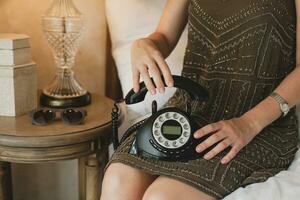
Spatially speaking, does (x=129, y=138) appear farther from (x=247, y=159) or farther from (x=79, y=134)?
(x=247, y=159)

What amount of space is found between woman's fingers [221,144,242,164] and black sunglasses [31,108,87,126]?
0.43 meters

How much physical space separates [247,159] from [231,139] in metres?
0.06

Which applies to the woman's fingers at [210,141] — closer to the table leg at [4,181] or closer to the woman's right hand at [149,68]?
the woman's right hand at [149,68]

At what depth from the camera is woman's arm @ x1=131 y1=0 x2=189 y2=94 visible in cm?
98

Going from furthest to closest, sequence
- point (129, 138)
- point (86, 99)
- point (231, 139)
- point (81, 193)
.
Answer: point (81, 193)
point (86, 99)
point (129, 138)
point (231, 139)

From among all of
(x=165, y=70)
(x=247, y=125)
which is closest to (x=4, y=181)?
(x=165, y=70)

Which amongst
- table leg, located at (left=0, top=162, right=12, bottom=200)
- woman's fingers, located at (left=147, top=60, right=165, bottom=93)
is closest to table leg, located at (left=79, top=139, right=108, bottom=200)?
table leg, located at (left=0, top=162, right=12, bottom=200)

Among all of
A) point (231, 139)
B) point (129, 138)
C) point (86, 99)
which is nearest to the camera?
point (231, 139)

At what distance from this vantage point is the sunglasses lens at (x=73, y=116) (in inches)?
46.3

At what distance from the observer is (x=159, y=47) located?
3.81 feet

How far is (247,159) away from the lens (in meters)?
0.94

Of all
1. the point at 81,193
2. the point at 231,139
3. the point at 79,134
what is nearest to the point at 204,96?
the point at 231,139

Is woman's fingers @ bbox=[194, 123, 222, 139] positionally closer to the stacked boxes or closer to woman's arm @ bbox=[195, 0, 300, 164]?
woman's arm @ bbox=[195, 0, 300, 164]

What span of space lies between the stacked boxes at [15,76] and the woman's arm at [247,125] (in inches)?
21.5
